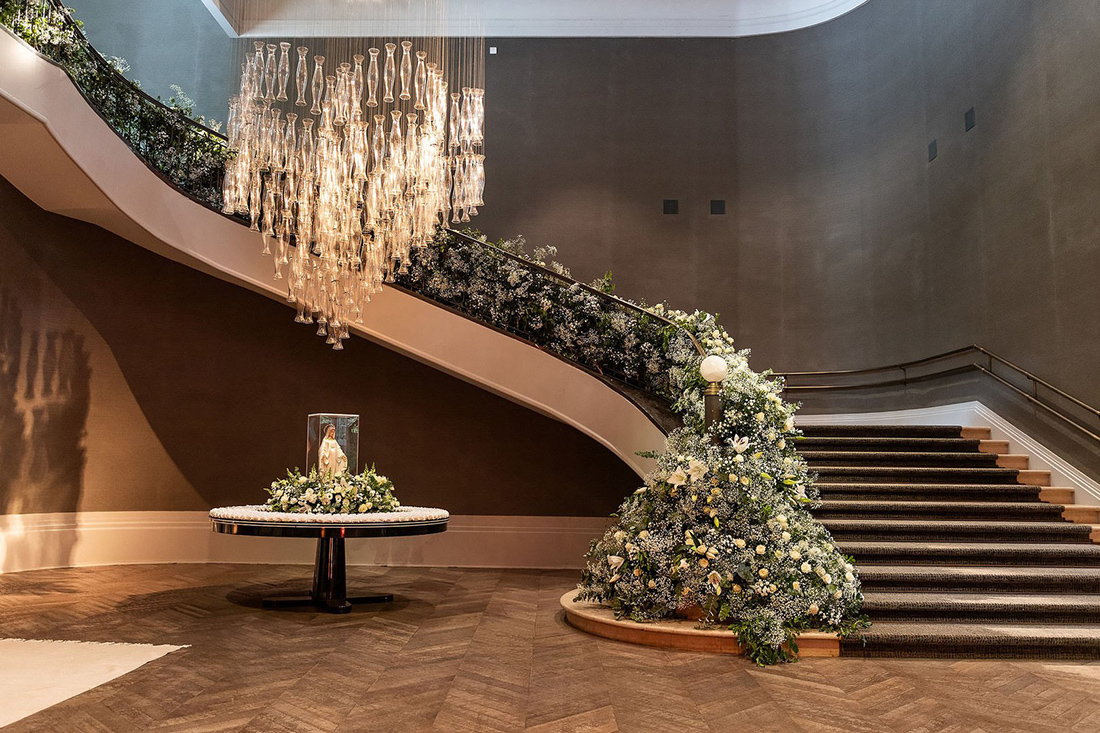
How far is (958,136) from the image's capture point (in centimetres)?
935

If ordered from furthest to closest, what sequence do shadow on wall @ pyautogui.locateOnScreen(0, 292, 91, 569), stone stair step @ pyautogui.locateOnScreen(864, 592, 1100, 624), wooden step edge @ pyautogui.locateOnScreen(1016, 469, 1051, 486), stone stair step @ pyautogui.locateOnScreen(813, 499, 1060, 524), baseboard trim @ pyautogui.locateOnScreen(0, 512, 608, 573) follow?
baseboard trim @ pyautogui.locateOnScreen(0, 512, 608, 573) → shadow on wall @ pyautogui.locateOnScreen(0, 292, 91, 569) → wooden step edge @ pyautogui.locateOnScreen(1016, 469, 1051, 486) → stone stair step @ pyautogui.locateOnScreen(813, 499, 1060, 524) → stone stair step @ pyautogui.locateOnScreen(864, 592, 1100, 624)

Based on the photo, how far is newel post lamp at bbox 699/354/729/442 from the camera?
19.3 feet

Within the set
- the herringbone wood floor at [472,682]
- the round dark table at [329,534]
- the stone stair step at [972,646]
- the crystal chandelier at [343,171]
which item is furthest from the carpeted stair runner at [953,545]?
the crystal chandelier at [343,171]

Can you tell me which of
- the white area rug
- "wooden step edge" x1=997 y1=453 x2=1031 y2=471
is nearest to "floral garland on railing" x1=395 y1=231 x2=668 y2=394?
"wooden step edge" x1=997 y1=453 x2=1031 y2=471

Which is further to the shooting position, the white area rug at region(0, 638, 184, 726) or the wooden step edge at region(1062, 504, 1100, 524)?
the wooden step edge at region(1062, 504, 1100, 524)

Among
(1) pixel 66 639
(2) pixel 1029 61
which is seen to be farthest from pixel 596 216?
(1) pixel 66 639

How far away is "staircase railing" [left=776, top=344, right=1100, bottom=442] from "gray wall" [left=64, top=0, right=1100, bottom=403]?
22cm

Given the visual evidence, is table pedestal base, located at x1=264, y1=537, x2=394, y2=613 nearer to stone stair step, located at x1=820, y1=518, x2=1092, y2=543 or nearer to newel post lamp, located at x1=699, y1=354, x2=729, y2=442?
newel post lamp, located at x1=699, y1=354, x2=729, y2=442

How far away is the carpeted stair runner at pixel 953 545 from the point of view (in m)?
5.00

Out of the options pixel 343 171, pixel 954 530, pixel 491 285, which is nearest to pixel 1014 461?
pixel 954 530

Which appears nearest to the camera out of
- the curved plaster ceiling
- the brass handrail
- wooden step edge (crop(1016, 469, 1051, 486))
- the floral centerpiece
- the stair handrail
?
the floral centerpiece

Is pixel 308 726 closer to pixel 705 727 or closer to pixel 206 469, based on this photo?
pixel 705 727

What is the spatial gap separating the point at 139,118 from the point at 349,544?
463 centimetres

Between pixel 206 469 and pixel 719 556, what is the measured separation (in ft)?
19.7
